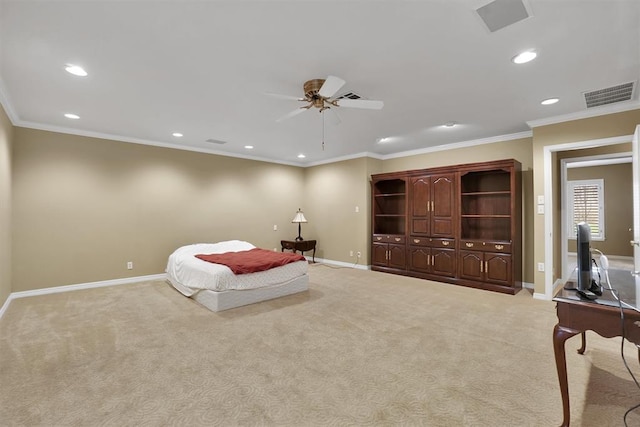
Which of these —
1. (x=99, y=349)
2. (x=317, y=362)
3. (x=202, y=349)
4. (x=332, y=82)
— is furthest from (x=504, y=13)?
(x=99, y=349)

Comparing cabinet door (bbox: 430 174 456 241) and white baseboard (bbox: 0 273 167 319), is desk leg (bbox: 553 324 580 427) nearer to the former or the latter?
cabinet door (bbox: 430 174 456 241)

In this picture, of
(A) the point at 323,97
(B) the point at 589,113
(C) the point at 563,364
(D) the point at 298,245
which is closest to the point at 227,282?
(A) the point at 323,97

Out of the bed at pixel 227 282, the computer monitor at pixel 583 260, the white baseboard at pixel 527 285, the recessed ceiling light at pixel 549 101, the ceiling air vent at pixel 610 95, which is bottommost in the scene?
the white baseboard at pixel 527 285

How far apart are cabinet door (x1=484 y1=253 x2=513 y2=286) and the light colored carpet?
0.66 meters

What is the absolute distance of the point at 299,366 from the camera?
2.37 m

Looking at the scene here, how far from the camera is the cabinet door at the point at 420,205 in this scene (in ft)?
18.2

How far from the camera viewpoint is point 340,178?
704cm

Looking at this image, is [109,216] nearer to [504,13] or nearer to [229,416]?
[229,416]

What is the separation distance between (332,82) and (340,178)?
4.50 meters

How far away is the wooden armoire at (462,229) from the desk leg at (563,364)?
3.14 metres

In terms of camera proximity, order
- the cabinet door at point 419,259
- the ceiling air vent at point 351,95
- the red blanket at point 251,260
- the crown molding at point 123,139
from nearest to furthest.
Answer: the ceiling air vent at point 351,95 → the red blanket at point 251,260 → the crown molding at point 123,139 → the cabinet door at point 419,259

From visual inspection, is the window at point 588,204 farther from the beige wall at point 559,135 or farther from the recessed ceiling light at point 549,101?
the recessed ceiling light at point 549,101

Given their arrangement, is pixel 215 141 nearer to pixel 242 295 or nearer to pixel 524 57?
pixel 242 295

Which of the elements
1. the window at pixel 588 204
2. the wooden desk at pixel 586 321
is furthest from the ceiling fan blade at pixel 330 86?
the window at pixel 588 204
